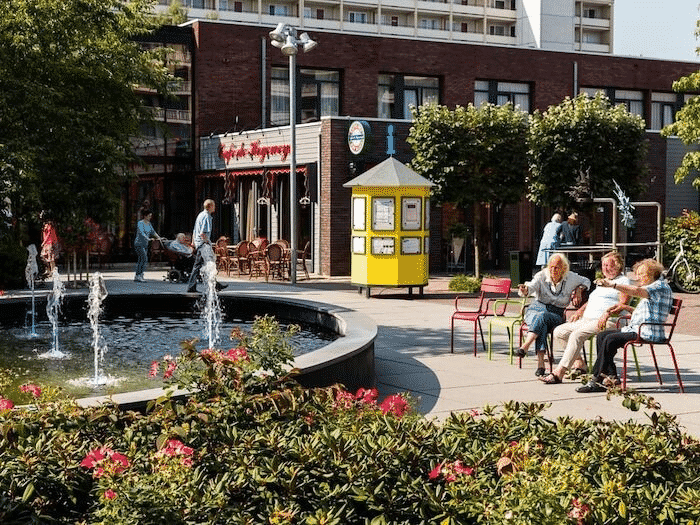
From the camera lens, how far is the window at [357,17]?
101 m

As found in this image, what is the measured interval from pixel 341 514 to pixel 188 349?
7.08ft

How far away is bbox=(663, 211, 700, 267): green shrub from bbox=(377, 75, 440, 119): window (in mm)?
13783

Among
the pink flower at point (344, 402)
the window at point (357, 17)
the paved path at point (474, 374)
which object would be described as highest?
the window at point (357, 17)

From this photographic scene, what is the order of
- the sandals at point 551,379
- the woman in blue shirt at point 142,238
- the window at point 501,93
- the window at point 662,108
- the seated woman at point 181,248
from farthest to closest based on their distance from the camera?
the window at point 662,108 → the window at point 501,93 → the woman in blue shirt at point 142,238 → the seated woman at point 181,248 → the sandals at point 551,379

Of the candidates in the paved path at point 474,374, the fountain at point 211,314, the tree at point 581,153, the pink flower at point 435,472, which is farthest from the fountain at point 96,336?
the tree at point 581,153

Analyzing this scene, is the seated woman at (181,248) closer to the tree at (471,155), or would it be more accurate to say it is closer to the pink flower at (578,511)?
the tree at (471,155)

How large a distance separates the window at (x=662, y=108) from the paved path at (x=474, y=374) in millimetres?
25417

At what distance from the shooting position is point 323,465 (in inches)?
193

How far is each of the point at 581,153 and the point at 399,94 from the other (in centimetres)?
1202

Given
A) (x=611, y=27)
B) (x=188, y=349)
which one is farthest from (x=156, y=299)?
(x=611, y=27)

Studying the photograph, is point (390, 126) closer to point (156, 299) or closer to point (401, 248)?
point (401, 248)

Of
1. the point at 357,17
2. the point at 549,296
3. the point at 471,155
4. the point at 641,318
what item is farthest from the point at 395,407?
the point at 357,17

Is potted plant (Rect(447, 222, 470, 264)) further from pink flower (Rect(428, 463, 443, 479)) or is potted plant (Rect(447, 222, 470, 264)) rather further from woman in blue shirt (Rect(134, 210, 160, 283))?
pink flower (Rect(428, 463, 443, 479))

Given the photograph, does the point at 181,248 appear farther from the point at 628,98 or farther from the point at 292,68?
the point at 628,98
